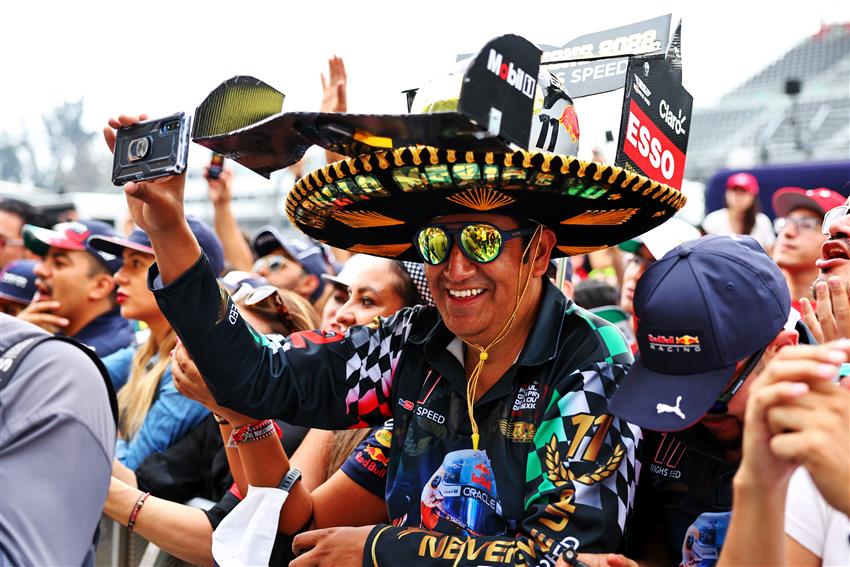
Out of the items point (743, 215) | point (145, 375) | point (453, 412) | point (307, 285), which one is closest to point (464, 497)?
point (453, 412)

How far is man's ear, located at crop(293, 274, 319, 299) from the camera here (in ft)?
20.4

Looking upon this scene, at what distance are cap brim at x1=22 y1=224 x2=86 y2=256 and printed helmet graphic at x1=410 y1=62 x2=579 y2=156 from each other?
11.5ft

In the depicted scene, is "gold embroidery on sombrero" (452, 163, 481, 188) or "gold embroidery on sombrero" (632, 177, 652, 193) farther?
"gold embroidery on sombrero" (632, 177, 652, 193)

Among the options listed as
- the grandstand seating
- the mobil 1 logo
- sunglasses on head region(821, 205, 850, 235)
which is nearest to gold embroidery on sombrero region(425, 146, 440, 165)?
the mobil 1 logo

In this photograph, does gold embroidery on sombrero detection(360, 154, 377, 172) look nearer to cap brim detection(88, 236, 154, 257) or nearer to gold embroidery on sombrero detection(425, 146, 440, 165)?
gold embroidery on sombrero detection(425, 146, 440, 165)

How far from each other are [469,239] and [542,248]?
288mm

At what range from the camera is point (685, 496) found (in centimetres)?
227

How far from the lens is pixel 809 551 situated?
1.80 meters

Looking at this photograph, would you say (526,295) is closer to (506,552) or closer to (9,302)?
(506,552)

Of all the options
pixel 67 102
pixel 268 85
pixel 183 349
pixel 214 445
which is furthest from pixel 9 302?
pixel 67 102

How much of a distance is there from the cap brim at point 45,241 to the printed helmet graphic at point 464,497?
3499 millimetres

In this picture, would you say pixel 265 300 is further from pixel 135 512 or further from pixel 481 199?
pixel 481 199

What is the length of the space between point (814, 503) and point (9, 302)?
5.07 metres

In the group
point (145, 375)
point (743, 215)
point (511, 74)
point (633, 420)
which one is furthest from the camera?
point (743, 215)
